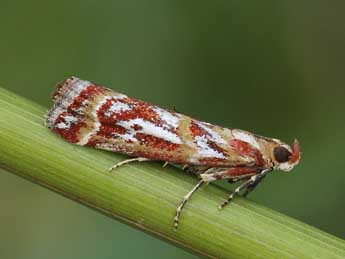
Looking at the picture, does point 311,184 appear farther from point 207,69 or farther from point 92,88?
point 92,88

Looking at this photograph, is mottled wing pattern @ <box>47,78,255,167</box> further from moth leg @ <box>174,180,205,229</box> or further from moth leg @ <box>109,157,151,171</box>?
moth leg @ <box>174,180,205,229</box>

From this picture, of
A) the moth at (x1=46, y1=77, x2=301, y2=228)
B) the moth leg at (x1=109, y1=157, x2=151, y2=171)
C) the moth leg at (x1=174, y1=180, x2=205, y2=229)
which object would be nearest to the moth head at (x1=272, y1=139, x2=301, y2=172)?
the moth at (x1=46, y1=77, x2=301, y2=228)

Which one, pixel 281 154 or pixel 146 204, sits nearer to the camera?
pixel 146 204

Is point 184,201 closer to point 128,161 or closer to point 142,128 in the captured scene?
point 128,161

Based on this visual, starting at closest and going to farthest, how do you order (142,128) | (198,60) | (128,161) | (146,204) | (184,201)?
1. (146,204)
2. (184,201)
3. (128,161)
4. (142,128)
5. (198,60)

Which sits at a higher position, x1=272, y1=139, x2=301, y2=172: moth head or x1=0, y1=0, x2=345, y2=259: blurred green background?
x1=0, y1=0, x2=345, y2=259: blurred green background

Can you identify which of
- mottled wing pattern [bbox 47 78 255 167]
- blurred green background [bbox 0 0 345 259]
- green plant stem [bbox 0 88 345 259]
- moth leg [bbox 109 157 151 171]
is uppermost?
blurred green background [bbox 0 0 345 259]

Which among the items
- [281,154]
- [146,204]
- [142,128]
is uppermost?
[281,154]

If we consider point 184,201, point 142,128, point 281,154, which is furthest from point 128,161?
point 281,154
